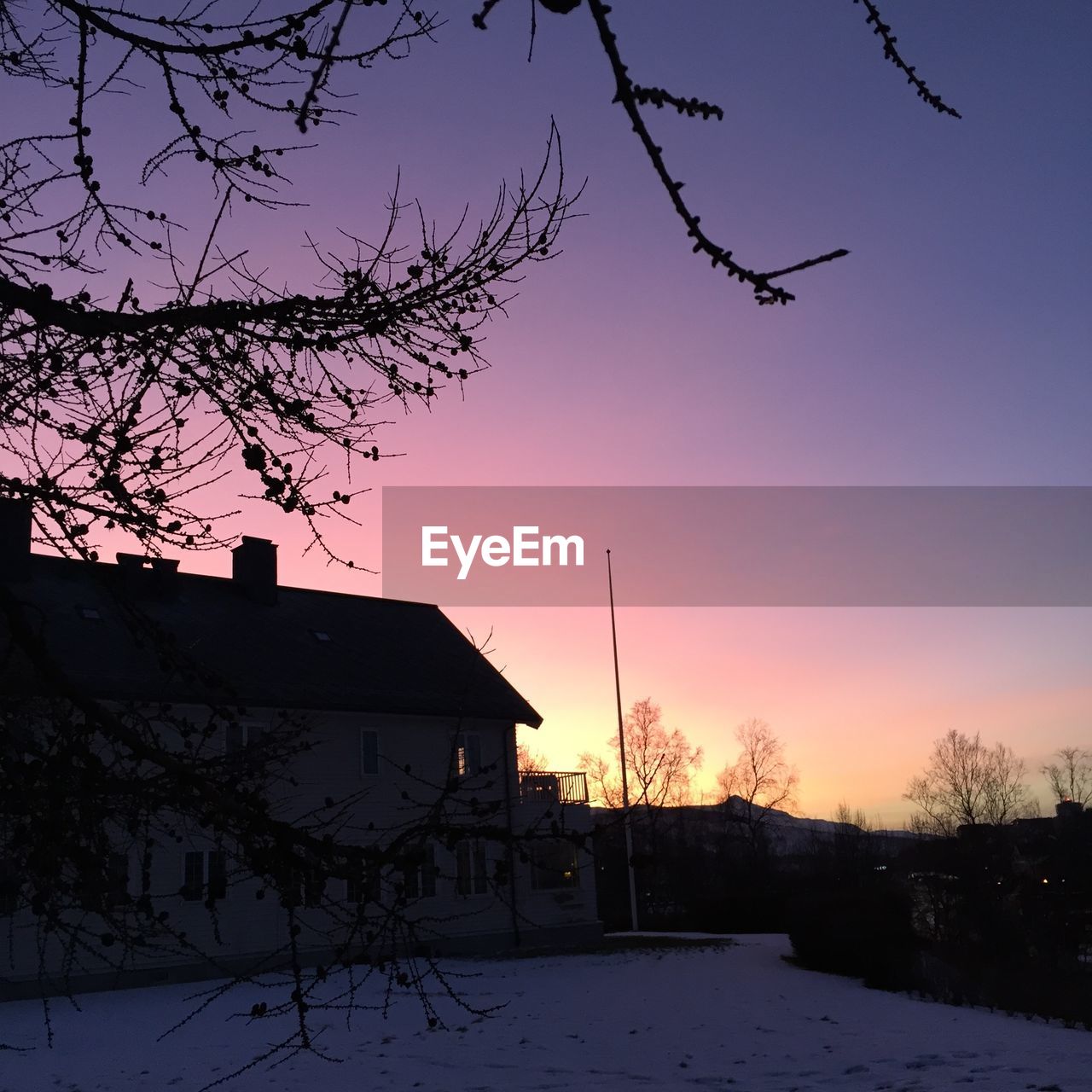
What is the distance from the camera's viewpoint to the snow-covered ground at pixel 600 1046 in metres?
10.4

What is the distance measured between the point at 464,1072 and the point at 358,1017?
4.49 metres

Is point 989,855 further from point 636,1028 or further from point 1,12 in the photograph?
point 1,12

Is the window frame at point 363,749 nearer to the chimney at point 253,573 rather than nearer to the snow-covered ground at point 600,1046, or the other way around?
the chimney at point 253,573

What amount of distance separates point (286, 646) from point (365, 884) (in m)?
24.9

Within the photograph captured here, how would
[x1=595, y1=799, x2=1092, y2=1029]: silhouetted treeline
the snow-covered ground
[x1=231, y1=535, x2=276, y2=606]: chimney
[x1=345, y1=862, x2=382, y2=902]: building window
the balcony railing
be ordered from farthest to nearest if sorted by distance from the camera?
[x1=231, y1=535, x2=276, y2=606]: chimney, the balcony railing, [x1=595, y1=799, x2=1092, y2=1029]: silhouetted treeline, the snow-covered ground, [x1=345, y1=862, x2=382, y2=902]: building window

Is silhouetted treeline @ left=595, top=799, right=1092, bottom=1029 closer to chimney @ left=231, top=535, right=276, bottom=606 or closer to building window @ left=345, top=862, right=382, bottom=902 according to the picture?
building window @ left=345, top=862, right=382, bottom=902

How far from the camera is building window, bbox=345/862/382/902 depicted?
3.78m

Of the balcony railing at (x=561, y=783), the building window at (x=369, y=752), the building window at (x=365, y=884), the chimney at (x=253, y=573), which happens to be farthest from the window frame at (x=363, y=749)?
the building window at (x=365, y=884)

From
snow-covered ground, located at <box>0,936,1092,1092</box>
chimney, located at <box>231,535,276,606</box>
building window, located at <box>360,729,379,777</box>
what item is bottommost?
snow-covered ground, located at <box>0,936,1092,1092</box>

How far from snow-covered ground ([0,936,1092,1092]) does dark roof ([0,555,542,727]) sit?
7.28 metres

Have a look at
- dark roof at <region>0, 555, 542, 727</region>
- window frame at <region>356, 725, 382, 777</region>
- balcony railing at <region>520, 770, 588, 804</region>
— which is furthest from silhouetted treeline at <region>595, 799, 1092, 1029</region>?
dark roof at <region>0, 555, 542, 727</region>

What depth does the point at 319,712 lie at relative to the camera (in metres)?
25.2

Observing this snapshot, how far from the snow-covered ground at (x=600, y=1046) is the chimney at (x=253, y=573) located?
43.8 feet

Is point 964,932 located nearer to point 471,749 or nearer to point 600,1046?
point 600,1046
